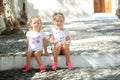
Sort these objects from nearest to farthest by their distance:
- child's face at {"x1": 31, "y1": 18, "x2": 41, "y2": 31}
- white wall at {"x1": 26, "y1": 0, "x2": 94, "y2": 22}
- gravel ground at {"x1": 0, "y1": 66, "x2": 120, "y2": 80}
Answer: gravel ground at {"x1": 0, "y1": 66, "x2": 120, "y2": 80} < child's face at {"x1": 31, "y1": 18, "x2": 41, "y2": 31} < white wall at {"x1": 26, "y1": 0, "x2": 94, "y2": 22}

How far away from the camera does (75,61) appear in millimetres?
7309

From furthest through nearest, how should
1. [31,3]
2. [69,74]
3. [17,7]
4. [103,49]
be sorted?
[31,3], [17,7], [103,49], [69,74]

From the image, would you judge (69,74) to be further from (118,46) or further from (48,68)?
(118,46)

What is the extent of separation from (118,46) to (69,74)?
7.43 ft

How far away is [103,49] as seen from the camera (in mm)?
8219

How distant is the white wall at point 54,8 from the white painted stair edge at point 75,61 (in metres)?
11.5

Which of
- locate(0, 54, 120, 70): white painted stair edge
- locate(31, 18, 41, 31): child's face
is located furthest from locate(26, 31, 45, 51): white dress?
locate(0, 54, 120, 70): white painted stair edge

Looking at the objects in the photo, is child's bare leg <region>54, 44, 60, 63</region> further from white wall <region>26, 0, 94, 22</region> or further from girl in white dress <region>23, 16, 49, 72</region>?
white wall <region>26, 0, 94, 22</region>

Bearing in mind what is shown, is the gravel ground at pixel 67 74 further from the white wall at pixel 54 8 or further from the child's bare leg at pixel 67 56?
the white wall at pixel 54 8

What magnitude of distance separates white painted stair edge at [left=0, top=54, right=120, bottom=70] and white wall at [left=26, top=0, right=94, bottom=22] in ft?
37.7

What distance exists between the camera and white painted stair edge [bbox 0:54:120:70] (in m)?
7.25

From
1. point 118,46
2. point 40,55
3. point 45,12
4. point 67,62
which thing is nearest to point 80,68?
point 67,62

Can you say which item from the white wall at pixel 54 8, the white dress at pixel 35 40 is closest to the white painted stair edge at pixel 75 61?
the white dress at pixel 35 40

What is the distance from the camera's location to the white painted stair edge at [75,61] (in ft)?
23.8
